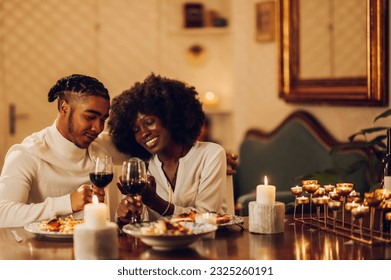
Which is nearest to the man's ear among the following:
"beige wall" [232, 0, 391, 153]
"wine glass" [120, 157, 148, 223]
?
"wine glass" [120, 157, 148, 223]

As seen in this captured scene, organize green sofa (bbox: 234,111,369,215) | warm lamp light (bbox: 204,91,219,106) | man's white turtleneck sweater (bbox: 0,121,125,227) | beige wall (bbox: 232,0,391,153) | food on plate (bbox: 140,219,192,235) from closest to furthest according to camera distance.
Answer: food on plate (bbox: 140,219,192,235) → man's white turtleneck sweater (bbox: 0,121,125,227) → green sofa (bbox: 234,111,369,215) → beige wall (bbox: 232,0,391,153) → warm lamp light (bbox: 204,91,219,106)

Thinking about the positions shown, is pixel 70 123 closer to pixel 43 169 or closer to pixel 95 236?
pixel 43 169

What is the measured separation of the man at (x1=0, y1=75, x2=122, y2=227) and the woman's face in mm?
114

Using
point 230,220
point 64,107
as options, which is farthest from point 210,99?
point 230,220

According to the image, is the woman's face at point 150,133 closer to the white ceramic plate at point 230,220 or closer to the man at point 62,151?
the man at point 62,151

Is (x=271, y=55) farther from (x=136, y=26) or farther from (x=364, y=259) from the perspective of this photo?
(x=364, y=259)

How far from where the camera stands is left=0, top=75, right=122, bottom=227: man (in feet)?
6.86

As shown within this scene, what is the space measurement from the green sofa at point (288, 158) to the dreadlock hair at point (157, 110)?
0.84 meters

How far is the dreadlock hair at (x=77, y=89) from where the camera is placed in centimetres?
212

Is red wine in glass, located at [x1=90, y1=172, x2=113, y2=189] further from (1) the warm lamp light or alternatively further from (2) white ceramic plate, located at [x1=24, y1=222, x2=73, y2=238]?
(1) the warm lamp light

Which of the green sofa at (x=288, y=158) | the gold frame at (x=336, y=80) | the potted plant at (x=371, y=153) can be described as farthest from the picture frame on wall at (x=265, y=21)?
the potted plant at (x=371, y=153)

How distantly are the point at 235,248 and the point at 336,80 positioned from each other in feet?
6.97
